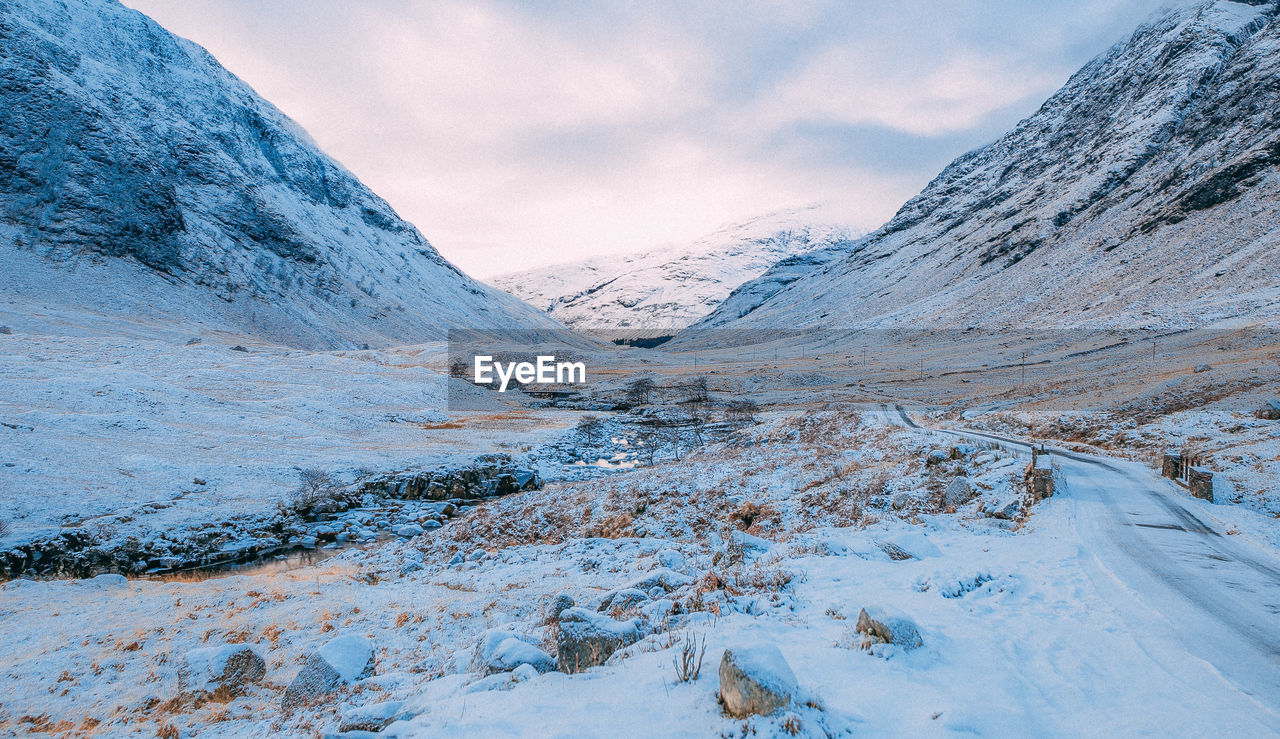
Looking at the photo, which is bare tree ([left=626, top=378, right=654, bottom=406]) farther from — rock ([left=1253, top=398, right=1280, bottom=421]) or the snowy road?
the snowy road

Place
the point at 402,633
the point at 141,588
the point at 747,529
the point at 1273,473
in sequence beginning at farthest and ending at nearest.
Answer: the point at 747,529
the point at 1273,473
the point at 141,588
the point at 402,633

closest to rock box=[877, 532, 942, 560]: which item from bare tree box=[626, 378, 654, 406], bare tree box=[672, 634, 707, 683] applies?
bare tree box=[672, 634, 707, 683]

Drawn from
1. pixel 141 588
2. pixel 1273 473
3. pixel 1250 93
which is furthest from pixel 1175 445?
pixel 1250 93

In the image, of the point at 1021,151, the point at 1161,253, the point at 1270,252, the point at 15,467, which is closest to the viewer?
the point at 15,467

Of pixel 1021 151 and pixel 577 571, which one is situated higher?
pixel 1021 151

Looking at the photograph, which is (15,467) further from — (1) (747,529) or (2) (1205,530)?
(2) (1205,530)

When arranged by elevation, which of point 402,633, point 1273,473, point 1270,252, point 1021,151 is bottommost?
point 402,633
